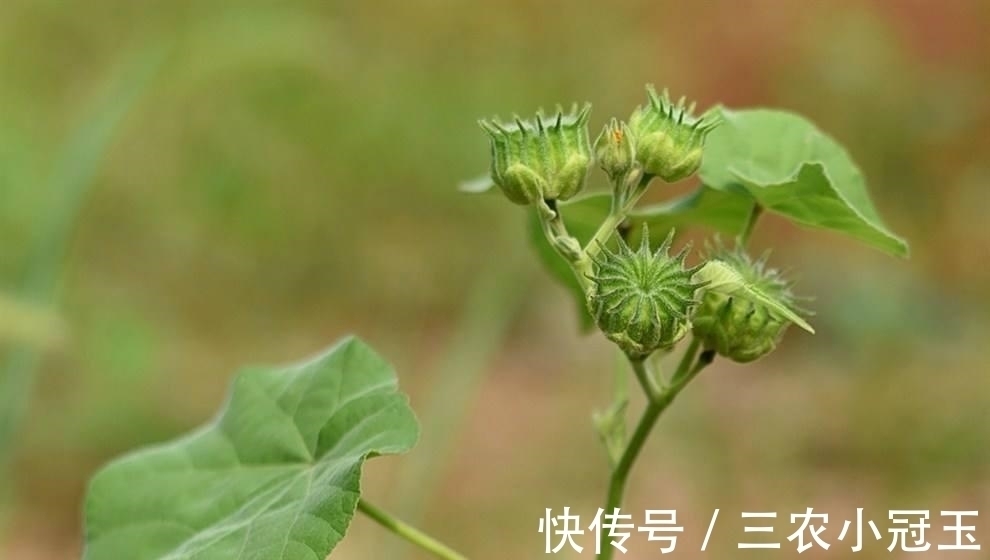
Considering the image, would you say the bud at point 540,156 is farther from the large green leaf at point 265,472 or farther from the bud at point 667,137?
the large green leaf at point 265,472

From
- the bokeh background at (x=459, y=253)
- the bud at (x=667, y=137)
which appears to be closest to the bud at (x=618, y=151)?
the bud at (x=667, y=137)

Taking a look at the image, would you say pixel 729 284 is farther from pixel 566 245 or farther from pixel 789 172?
pixel 789 172

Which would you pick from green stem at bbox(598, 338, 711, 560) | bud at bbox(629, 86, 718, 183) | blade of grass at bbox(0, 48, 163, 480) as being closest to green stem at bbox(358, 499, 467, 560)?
green stem at bbox(598, 338, 711, 560)

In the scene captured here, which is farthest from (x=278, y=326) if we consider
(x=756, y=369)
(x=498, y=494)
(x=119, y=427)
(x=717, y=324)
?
(x=717, y=324)

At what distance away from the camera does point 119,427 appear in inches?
201

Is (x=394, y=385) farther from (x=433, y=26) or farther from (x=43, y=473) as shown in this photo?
(x=433, y=26)

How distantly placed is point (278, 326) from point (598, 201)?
4.62 metres

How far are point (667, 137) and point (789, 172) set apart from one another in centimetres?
45

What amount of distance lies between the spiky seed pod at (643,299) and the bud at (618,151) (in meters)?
0.14

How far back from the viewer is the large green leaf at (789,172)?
5.42 feet

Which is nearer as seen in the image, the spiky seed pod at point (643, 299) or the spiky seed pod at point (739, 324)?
the spiky seed pod at point (643, 299)

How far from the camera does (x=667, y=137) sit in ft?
4.90

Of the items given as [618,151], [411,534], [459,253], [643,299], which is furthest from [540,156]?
[459,253]

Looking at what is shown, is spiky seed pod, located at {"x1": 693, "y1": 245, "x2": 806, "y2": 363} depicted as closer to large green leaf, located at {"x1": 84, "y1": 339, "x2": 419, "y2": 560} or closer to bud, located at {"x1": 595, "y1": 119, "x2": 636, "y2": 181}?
bud, located at {"x1": 595, "y1": 119, "x2": 636, "y2": 181}
